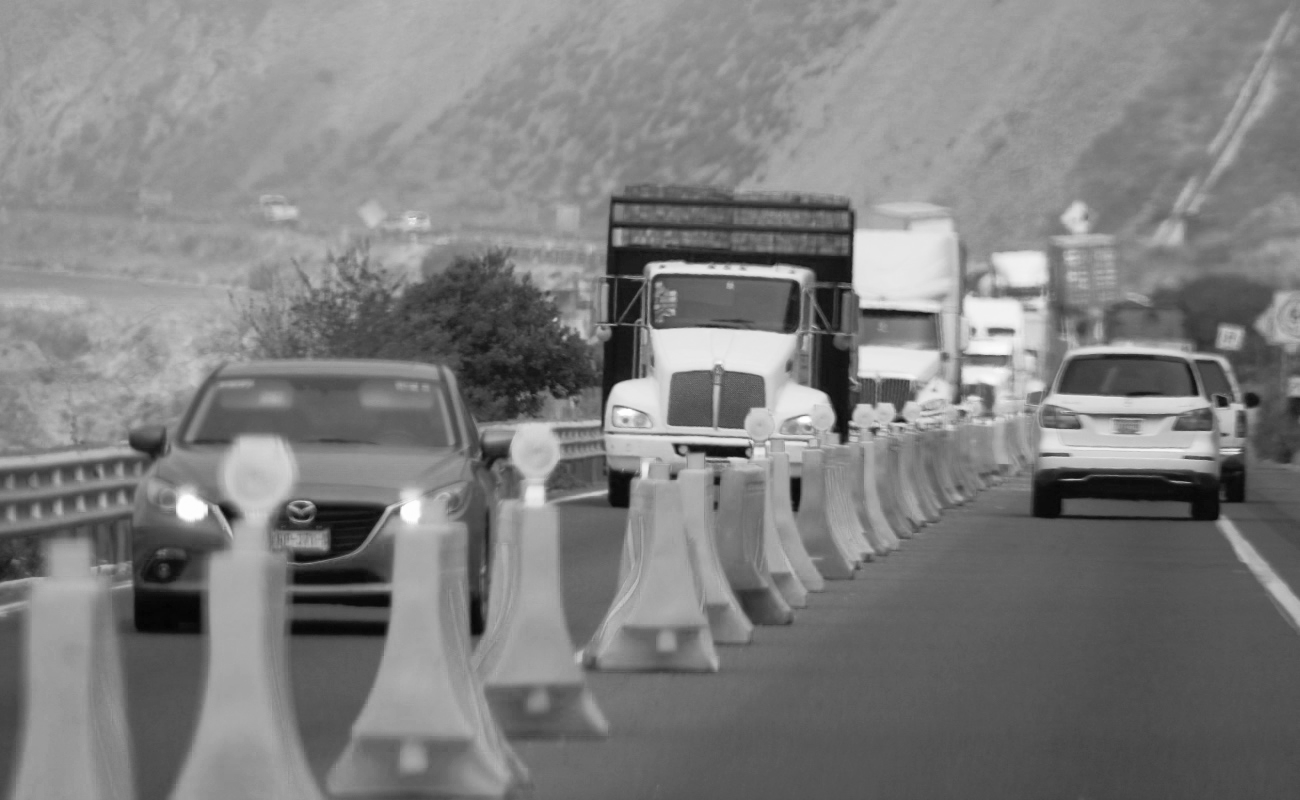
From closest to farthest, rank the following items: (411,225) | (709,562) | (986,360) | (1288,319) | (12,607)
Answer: (709,562)
(12,607)
(1288,319)
(986,360)
(411,225)

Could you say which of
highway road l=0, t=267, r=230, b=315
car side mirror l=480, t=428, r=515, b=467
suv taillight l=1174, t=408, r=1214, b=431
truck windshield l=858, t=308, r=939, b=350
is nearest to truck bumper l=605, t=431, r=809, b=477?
suv taillight l=1174, t=408, r=1214, b=431

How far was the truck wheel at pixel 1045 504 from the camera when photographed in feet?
87.4

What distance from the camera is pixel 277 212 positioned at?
11838 cm

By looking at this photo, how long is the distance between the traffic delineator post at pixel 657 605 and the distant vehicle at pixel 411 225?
84348 millimetres

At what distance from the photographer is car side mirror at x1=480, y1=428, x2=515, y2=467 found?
1412cm

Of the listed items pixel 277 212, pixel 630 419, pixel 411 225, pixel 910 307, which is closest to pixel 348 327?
pixel 630 419

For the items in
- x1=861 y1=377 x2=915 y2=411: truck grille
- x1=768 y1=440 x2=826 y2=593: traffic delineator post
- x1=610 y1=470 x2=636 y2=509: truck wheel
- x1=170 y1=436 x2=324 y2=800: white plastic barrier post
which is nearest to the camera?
x1=170 y1=436 x2=324 y2=800: white plastic barrier post

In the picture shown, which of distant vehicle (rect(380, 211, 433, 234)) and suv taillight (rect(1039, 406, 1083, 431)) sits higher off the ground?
distant vehicle (rect(380, 211, 433, 234))

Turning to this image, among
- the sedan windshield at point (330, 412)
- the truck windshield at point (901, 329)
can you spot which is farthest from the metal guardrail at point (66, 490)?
the truck windshield at point (901, 329)

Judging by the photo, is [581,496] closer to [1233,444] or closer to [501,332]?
[1233,444]

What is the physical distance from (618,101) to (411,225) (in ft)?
171

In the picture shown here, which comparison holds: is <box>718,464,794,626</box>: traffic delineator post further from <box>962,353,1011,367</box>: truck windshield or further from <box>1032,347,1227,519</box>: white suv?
<box>962,353,1011,367</box>: truck windshield

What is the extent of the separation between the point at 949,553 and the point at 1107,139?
5215 inches

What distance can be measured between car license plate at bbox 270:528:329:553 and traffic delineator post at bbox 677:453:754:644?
1.80 m
